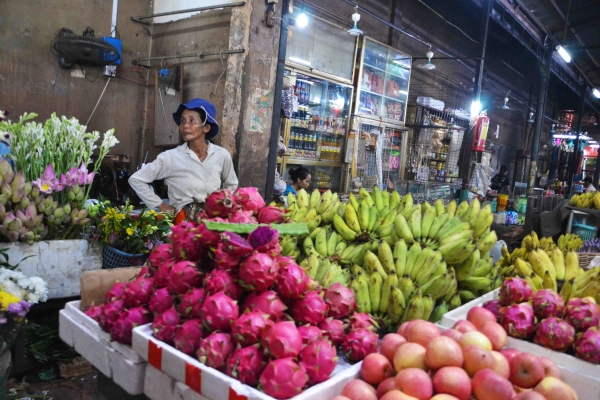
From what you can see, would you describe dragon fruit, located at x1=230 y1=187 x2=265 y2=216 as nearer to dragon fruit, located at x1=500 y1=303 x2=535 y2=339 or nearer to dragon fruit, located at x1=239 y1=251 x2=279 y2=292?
dragon fruit, located at x1=239 y1=251 x2=279 y2=292

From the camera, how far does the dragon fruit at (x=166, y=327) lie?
135 cm

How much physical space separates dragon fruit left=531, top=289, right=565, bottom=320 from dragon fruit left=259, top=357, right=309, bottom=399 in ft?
3.45

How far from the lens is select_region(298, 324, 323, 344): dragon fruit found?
4.14ft

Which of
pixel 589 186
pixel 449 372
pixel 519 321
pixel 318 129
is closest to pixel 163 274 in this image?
pixel 449 372

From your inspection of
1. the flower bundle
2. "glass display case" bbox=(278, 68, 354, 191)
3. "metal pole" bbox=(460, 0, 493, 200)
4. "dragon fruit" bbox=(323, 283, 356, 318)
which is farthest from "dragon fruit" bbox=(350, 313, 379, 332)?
"metal pole" bbox=(460, 0, 493, 200)

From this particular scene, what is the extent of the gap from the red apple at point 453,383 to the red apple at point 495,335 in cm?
34

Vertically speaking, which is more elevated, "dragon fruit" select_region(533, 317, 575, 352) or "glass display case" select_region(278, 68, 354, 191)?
"glass display case" select_region(278, 68, 354, 191)

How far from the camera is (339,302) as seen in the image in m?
1.49

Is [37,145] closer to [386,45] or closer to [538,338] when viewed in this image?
[538,338]

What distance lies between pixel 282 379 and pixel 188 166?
9.58 ft

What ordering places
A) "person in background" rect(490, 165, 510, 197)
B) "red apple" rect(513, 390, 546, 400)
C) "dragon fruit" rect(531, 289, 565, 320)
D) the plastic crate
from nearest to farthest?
"red apple" rect(513, 390, 546, 400), "dragon fruit" rect(531, 289, 565, 320), the plastic crate, "person in background" rect(490, 165, 510, 197)

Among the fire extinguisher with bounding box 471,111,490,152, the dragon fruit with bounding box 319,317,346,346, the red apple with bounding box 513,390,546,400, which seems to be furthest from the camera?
the fire extinguisher with bounding box 471,111,490,152

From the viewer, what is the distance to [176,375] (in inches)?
50.4

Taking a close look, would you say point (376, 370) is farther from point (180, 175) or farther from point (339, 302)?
point (180, 175)
